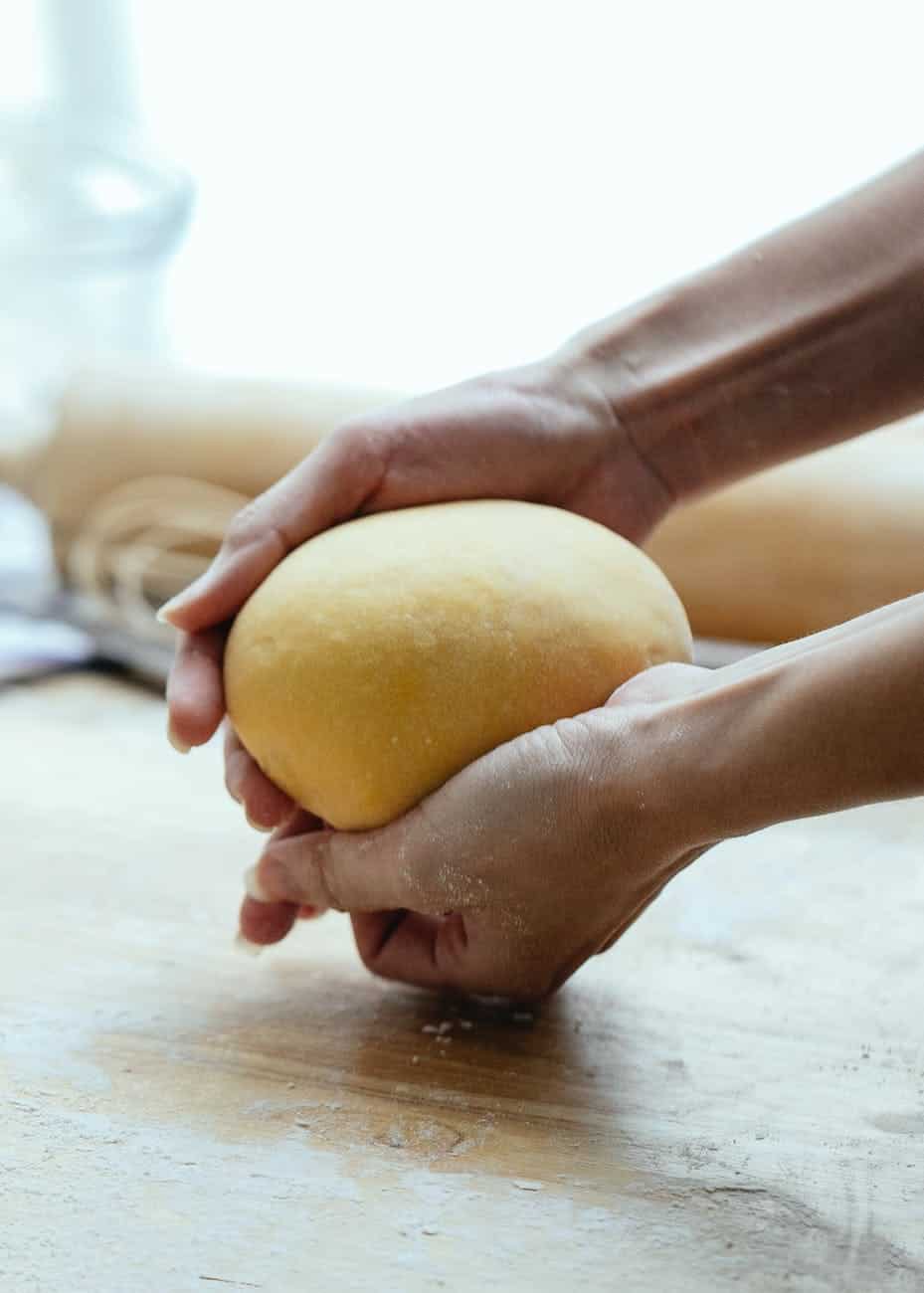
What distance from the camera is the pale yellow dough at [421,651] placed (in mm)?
1069

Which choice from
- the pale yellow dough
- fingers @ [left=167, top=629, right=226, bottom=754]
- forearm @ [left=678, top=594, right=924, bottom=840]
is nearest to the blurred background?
fingers @ [left=167, top=629, right=226, bottom=754]

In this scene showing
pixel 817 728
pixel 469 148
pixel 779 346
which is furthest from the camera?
pixel 469 148

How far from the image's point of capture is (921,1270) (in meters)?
0.84

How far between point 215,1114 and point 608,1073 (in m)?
0.31

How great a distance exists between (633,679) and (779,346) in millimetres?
436

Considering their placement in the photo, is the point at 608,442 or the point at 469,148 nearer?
the point at 608,442

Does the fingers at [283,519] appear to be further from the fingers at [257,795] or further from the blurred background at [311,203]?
the blurred background at [311,203]

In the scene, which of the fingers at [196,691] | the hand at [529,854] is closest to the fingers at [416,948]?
the hand at [529,854]

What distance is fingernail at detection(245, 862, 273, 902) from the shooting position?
1184 millimetres

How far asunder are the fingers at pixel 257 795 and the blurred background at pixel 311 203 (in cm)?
114

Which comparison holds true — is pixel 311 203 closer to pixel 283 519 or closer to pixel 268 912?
pixel 283 519

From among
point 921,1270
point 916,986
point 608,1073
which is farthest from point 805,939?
point 921,1270

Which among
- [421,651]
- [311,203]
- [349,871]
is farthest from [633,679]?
[311,203]

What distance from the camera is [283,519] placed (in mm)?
1246
